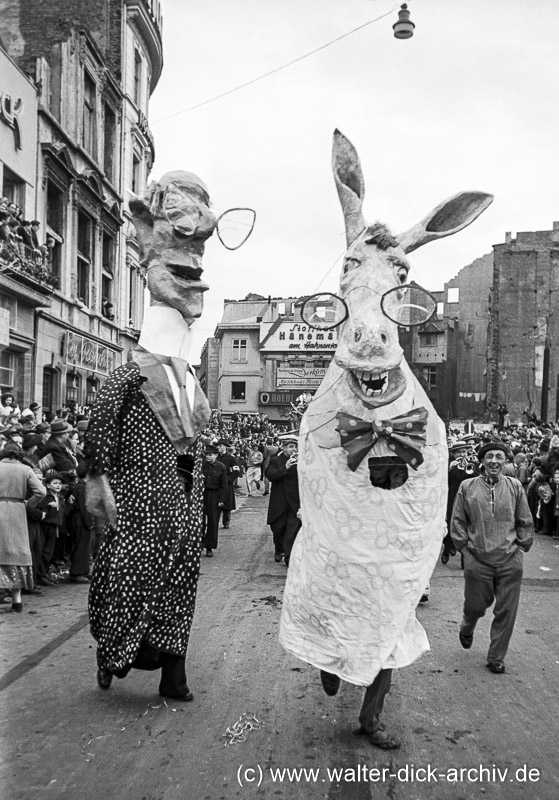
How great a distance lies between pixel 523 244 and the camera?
148ft

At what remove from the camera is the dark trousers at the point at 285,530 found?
9664 millimetres

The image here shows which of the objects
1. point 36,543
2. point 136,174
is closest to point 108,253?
point 136,174

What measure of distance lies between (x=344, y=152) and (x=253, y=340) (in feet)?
165

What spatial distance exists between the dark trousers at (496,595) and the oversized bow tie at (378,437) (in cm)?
201

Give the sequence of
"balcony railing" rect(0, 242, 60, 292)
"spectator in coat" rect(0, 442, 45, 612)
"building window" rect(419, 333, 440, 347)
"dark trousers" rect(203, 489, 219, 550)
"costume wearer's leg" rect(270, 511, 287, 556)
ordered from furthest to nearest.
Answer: "building window" rect(419, 333, 440, 347) < "balcony railing" rect(0, 242, 60, 292) < "dark trousers" rect(203, 489, 219, 550) < "costume wearer's leg" rect(270, 511, 287, 556) < "spectator in coat" rect(0, 442, 45, 612)

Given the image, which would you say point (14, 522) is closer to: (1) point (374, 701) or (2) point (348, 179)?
(1) point (374, 701)

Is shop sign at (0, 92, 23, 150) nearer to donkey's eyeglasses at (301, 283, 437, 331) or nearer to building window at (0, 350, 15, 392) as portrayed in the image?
building window at (0, 350, 15, 392)

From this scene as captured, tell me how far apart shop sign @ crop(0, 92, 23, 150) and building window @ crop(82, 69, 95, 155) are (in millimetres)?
6067

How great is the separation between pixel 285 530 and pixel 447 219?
6.58 meters

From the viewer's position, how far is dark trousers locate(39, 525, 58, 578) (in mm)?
8234

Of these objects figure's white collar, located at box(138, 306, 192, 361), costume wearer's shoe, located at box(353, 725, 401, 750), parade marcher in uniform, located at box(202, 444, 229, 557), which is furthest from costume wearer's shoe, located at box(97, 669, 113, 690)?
parade marcher in uniform, located at box(202, 444, 229, 557)

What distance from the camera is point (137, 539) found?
4.15 m

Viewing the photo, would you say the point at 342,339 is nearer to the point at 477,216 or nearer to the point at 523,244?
the point at 477,216

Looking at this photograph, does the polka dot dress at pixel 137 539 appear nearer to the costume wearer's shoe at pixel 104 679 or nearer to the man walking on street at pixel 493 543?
the costume wearer's shoe at pixel 104 679
